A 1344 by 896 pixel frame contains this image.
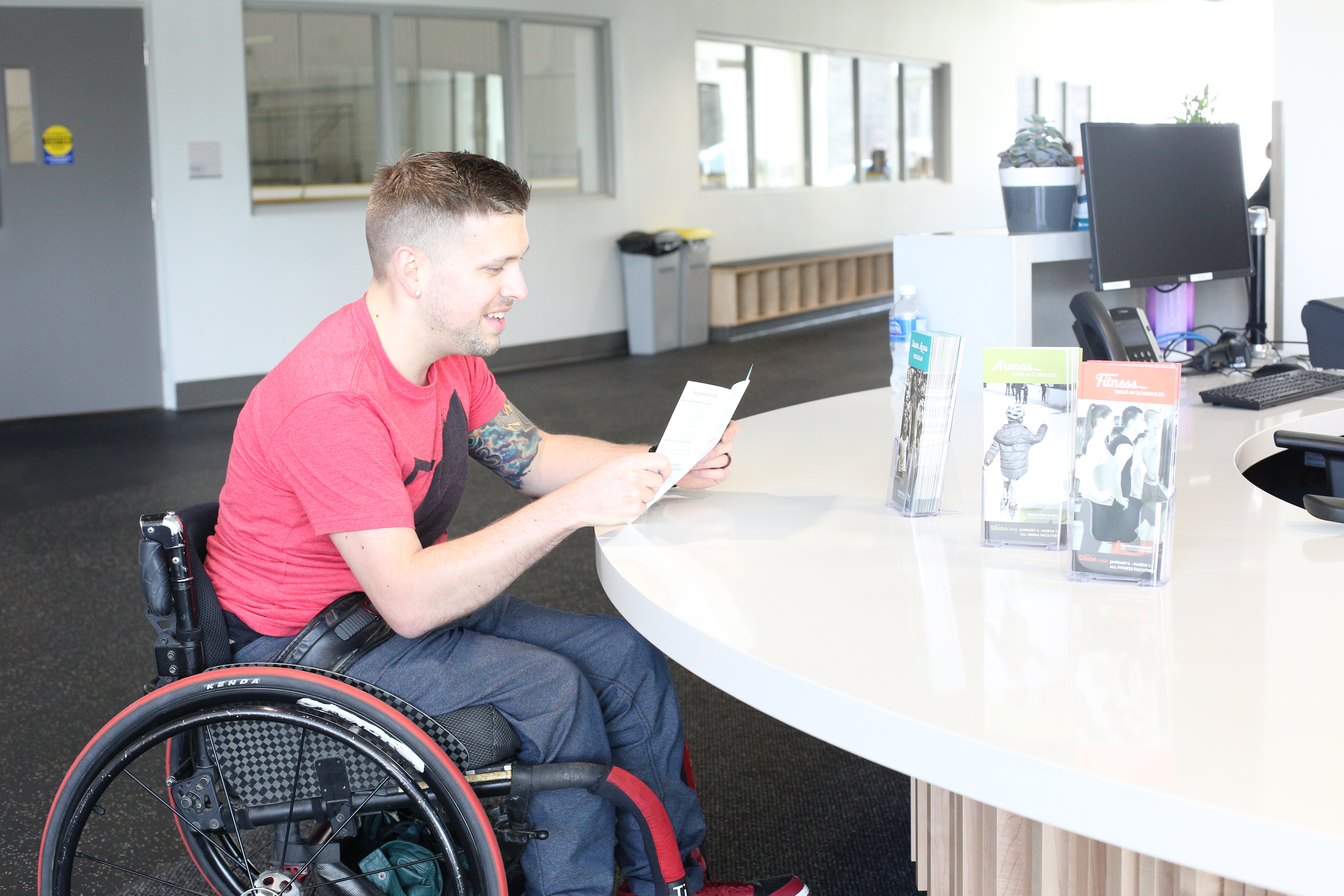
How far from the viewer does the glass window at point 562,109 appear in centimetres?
810

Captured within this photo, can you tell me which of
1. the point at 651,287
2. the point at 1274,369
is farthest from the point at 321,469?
the point at 651,287

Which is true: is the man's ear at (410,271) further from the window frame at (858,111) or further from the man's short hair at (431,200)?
the window frame at (858,111)

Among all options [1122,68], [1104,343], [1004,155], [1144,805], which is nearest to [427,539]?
[1144,805]

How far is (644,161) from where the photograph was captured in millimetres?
8742

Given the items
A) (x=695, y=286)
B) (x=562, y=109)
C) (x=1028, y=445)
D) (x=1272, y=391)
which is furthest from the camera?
(x=695, y=286)

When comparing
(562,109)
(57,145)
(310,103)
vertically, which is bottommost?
(57,145)

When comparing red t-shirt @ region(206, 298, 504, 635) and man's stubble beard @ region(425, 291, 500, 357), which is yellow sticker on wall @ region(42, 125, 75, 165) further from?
man's stubble beard @ region(425, 291, 500, 357)

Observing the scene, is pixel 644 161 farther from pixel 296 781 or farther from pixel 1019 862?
pixel 1019 862

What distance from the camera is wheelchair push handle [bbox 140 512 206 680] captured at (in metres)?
1.38

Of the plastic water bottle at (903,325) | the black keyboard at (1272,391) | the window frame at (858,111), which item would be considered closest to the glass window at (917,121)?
the window frame at (858,111)

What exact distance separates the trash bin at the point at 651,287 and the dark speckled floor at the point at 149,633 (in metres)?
1.26

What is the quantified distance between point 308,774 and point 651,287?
7.27 m

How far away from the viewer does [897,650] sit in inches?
41.7

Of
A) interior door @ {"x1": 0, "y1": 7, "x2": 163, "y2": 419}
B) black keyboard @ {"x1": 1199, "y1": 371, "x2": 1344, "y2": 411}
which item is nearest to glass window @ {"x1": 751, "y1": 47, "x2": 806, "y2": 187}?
interior door @ {"x1": 0, "y1": 7, "x2": 163, "y2": 419}
